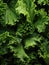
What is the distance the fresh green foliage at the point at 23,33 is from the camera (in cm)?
415

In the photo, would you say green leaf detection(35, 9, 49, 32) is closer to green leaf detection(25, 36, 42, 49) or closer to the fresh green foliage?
the fresh green foliage

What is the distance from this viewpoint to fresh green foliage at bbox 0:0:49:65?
415 centimetres

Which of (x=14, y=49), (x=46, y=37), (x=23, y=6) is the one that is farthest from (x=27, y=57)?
(x=23, y=6)

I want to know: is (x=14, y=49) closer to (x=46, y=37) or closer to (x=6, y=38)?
(x=6, y=38)

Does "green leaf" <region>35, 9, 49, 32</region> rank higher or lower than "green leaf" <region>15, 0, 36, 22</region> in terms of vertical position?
lower

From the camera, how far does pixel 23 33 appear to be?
166 inches

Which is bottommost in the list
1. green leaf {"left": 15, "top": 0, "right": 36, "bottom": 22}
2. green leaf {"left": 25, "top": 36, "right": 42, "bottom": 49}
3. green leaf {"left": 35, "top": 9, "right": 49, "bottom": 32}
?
green leaf {"left": 25, "top": 36, "right": 42, "bottom": 49}

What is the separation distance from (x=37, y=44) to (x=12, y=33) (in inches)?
17.5

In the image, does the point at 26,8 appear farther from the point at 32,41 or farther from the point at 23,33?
the point at 32,41

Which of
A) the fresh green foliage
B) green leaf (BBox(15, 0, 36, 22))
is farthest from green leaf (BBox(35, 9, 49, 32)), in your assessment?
green leaf (BBox(15, 0, 36, 22))

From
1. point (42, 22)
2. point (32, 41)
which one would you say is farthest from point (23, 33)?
point (42, 22)

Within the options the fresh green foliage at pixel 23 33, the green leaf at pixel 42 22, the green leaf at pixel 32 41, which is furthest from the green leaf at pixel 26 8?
the green leaf at pixel 32 41

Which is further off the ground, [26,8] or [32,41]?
[26,8]

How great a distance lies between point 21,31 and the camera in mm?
4219
